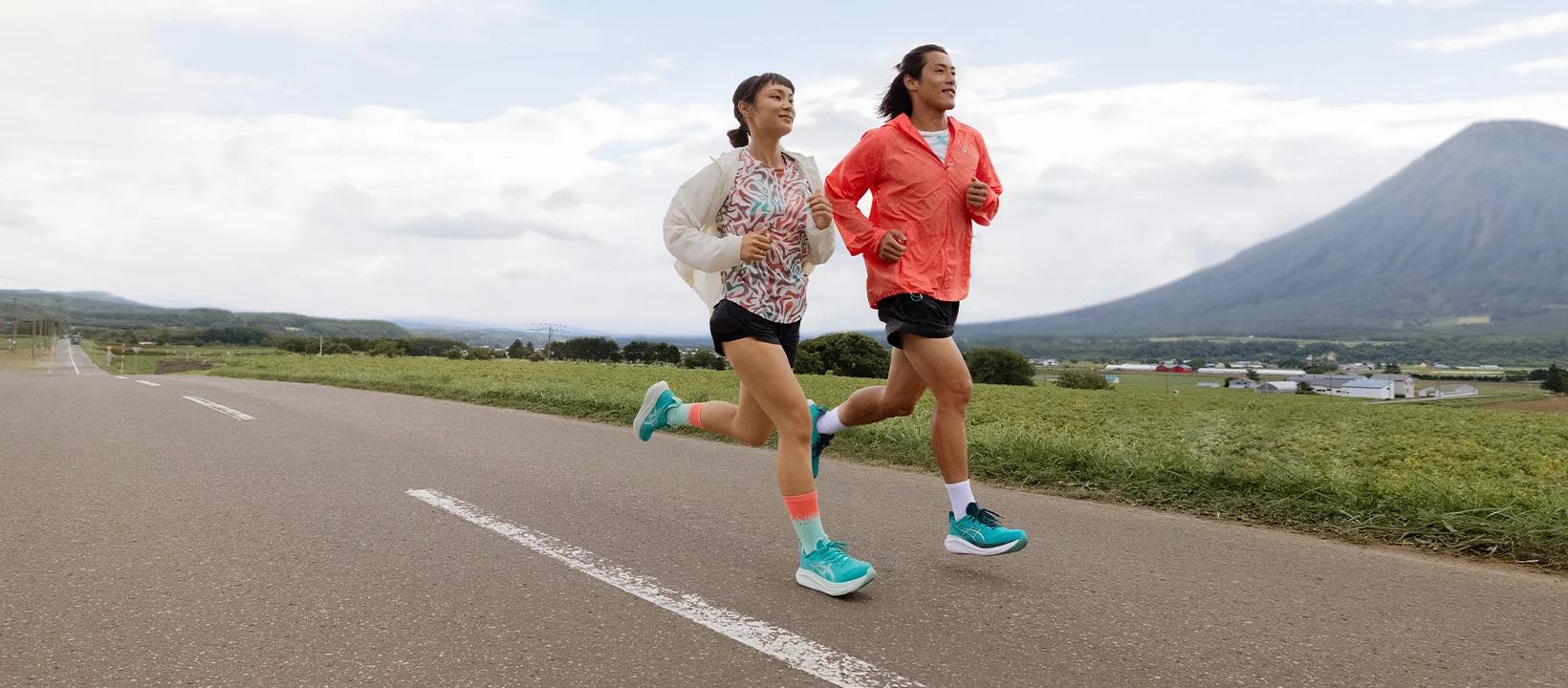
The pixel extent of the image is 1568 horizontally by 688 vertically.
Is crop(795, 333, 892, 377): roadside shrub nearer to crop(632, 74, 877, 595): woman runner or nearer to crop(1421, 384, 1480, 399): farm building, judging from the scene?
crop(1421, 384, 1480, 399): farm building

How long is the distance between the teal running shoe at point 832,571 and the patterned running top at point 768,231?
80 centimetres

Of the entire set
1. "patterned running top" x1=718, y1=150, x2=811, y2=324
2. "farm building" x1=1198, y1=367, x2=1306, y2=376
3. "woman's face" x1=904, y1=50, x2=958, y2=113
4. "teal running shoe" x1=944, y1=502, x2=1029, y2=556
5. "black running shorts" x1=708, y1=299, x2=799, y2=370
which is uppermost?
"woman's face" x1=904, y1=50, x2=958, y2=113

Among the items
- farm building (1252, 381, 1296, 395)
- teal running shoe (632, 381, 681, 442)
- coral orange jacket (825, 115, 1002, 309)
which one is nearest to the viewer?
coral orange jacket (825, 115, 1002, 309)

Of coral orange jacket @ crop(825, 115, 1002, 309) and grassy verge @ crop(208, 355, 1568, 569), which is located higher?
coral orange jacket @ crop(825, 115, 1002, 309)

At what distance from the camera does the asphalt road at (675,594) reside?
2289 mm

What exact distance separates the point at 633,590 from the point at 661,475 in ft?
7.87

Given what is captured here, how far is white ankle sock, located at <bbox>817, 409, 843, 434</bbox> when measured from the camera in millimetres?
3982

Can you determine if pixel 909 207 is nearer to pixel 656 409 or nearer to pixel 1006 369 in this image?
pixel 656 409

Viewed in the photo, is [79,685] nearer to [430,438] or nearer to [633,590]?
[633,590]

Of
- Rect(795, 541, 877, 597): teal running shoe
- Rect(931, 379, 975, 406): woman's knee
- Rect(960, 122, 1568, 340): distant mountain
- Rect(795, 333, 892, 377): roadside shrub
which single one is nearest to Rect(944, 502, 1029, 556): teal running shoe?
Rect(931, 379, 975, 406): woman's knee

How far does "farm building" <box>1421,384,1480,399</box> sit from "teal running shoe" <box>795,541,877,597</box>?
122 ft

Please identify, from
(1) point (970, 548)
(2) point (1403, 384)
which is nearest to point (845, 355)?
(2) point (1403, 384)

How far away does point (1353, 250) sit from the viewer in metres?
170

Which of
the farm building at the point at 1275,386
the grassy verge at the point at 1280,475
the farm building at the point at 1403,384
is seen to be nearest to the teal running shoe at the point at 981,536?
the grassy verge at the point at 1280,475
